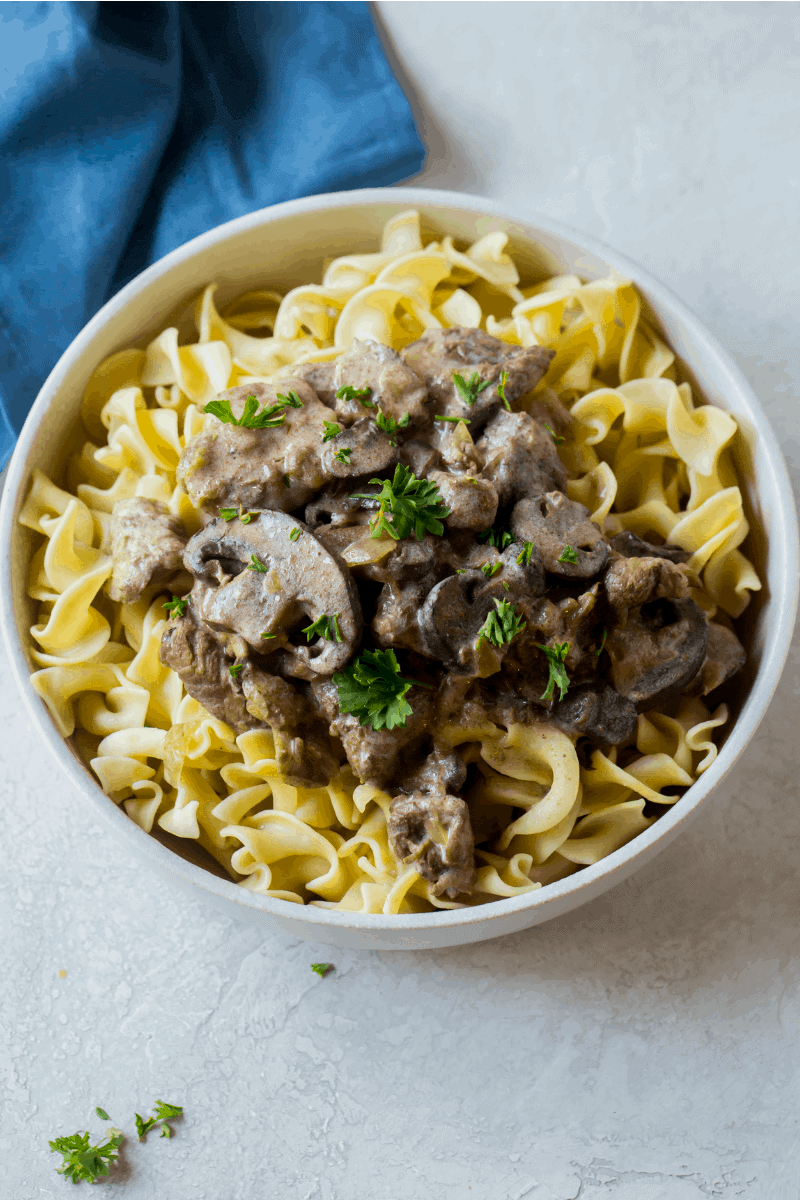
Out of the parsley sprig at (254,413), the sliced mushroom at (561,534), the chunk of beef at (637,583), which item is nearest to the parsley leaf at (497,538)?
the sliced mushroom at (561,534)

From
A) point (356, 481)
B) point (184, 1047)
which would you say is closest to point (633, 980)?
point (184, 1047)

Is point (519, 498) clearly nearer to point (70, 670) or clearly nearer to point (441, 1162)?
point (70, 670)

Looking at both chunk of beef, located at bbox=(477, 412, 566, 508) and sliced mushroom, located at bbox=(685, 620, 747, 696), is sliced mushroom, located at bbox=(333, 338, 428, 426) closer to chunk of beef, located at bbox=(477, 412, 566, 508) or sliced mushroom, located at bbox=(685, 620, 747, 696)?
chunk of beef, located at bbox=(477, 412, 566, 508)

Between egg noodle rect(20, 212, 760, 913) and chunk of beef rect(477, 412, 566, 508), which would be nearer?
chunk of beef rect(477, 412, 566, 508)

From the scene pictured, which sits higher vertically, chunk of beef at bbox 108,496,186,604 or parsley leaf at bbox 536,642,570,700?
chunk of beef at bbox 108,496,186,604

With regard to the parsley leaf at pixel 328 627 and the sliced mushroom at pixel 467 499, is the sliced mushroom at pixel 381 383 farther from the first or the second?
the parsley leaf at pixel 328 627

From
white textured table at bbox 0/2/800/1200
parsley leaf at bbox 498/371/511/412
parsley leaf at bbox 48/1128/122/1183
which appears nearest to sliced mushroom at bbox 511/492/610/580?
parsley leaf at bbox 498/371/511/412
